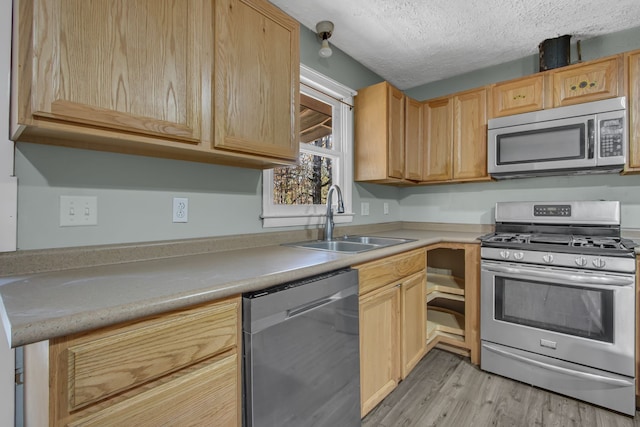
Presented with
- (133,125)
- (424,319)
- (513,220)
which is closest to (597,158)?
(513,220)

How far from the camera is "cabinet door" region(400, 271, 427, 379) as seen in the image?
1889mm

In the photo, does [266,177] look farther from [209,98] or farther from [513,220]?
[513,220]

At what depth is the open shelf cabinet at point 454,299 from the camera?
2.24m

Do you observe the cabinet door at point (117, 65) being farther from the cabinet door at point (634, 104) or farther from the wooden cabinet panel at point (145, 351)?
the cabinet door at point (634, 104)

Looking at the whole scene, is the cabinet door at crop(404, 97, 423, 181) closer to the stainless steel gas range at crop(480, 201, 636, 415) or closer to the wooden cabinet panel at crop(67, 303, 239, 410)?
the stainless steel gas range at crop(480, 201, 636, 415)

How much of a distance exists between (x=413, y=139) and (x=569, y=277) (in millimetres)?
1550

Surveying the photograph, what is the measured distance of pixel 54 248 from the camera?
3.68 ft

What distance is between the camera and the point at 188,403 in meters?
0.86

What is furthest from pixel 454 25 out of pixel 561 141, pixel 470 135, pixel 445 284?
pixel 445 284

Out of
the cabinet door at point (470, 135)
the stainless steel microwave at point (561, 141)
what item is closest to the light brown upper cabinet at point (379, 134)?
the cabinet door at point (470, 135)

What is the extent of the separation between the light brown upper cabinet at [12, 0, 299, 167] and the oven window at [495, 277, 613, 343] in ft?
5.61

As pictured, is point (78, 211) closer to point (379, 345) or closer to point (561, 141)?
point (379, 345)

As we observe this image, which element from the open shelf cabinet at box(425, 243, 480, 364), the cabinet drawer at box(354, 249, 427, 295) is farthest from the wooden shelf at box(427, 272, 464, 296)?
the cabinet drawer at box(354, 249, 427, 295)

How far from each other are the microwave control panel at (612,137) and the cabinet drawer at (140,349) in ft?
8.09
